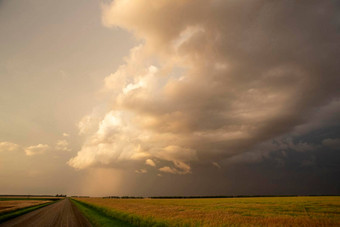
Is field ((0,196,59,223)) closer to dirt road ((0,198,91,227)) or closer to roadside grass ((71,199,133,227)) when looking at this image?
dirt road ((0,198,91,227))

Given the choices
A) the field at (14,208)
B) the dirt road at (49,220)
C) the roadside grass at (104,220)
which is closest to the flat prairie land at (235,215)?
the roadside grass at (104,220)

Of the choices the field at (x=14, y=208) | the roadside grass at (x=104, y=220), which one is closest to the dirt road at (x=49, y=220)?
the roadside grass at (x=104, y=220)

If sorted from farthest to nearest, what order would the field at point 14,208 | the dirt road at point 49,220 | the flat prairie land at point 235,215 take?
the field at point 14,208, the dirt road at point 49,220, the flat prairie land at point 235,215

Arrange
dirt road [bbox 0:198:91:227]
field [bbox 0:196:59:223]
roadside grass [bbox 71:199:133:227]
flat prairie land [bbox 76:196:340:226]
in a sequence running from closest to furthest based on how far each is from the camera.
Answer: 1. flat prairie land [bbox 76:196:340:226]
2. dirt road [bbox 0:198:91:227]
3. roadside grass [bbox 71:199:133:227]
4. field [bbox 0:196:59:223]

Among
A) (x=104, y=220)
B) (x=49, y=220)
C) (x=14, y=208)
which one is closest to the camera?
(x=49, y=220)

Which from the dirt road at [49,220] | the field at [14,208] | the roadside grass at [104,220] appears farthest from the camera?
the field at [14,208]

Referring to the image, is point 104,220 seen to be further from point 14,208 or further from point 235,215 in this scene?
point 14,208

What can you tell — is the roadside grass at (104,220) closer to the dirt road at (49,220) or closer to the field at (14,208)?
the dirt road at (49,220)

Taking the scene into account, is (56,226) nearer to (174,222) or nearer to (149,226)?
(149,226)

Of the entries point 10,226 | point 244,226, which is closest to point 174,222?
point 244,226

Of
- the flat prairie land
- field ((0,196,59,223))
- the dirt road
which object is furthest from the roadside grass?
field ((0,196,59,223))

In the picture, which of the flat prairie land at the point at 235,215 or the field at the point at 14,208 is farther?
the field at the point at 14,208

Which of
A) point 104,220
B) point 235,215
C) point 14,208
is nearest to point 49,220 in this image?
point 104,220

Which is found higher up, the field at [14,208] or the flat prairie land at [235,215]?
the flat prairie land at [235,215]
